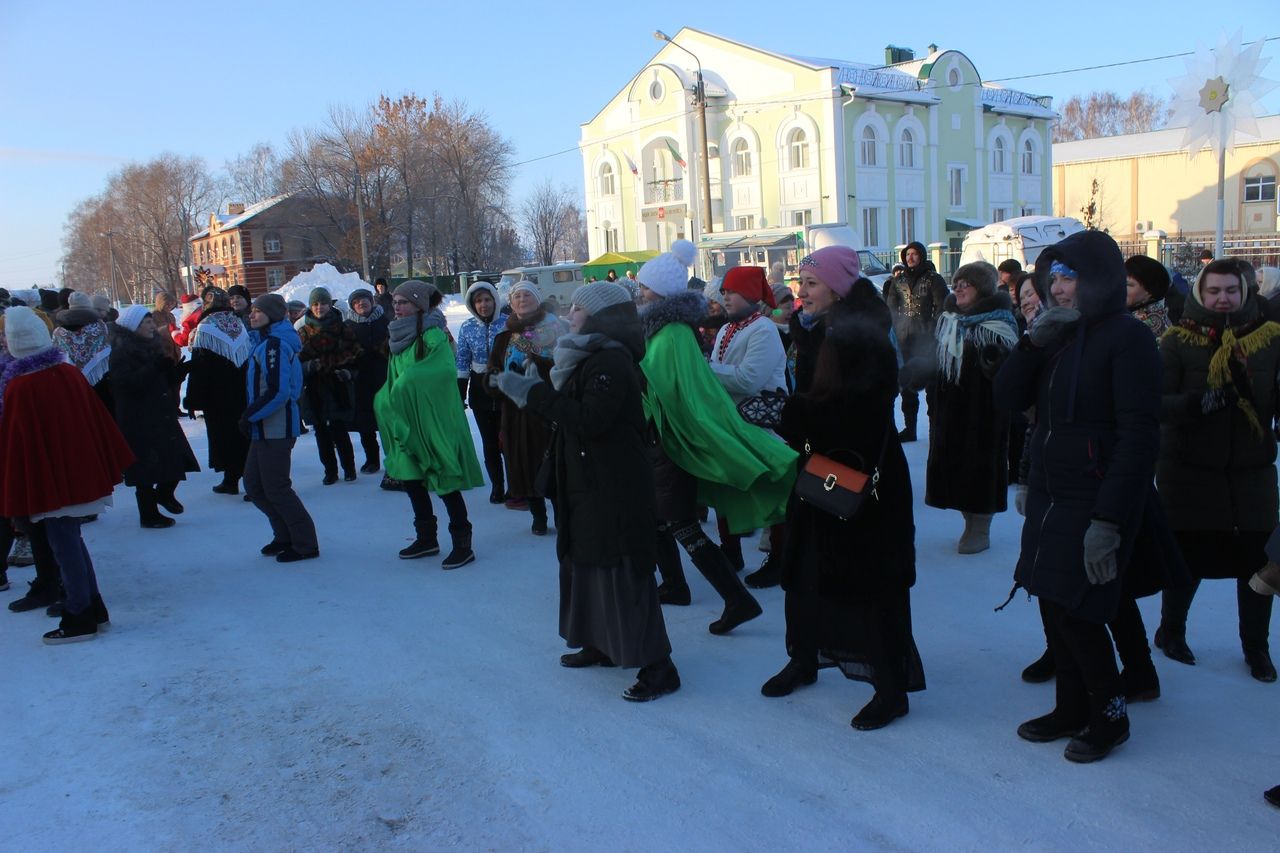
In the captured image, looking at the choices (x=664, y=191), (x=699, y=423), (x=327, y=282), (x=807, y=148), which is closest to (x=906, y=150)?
(x=807, y=148)

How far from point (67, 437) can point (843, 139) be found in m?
38.8

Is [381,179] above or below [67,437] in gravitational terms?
above

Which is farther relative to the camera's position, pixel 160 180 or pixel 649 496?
pixel 160 180

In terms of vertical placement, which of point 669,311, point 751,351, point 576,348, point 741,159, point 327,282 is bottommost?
point 751,351

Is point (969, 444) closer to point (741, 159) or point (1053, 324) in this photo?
point (1053, 324)

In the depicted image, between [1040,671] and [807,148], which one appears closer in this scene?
[1040,671]

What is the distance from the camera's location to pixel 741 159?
43969mm

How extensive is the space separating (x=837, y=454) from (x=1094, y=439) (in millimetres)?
847

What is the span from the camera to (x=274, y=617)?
17.7ft

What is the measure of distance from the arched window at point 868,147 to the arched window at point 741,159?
4916mm

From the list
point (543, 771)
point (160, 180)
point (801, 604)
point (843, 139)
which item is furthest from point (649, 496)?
point (160, 180)

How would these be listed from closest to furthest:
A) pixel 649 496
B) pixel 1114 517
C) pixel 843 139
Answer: pixel 1114 517
pixel 649 496
pixel 843 139

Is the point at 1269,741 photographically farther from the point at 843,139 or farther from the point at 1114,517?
the point at 843,139

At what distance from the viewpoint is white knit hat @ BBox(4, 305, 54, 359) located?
4.85 metres
